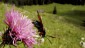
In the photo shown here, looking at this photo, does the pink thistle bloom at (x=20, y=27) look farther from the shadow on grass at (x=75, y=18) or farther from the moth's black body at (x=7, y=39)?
the shadow on grass at (x=75, y=18)

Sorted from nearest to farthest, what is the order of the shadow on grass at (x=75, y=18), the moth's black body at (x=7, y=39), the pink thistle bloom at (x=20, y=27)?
1. the pink thistle bloom at (x=20, y=27)
2. the moth's black body at (x=7, y=39)
3. the shadow on grass at (x=75, y=18)

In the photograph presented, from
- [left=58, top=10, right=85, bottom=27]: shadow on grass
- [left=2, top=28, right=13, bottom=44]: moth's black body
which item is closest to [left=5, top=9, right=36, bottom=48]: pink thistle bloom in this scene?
[left=2, top=28, right=13, bottom=44]: moth's black body

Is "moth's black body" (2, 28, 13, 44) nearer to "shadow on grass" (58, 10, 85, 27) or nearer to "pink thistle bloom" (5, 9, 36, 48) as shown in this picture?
"pink thistle bloom" (5, 9, 36, 48)

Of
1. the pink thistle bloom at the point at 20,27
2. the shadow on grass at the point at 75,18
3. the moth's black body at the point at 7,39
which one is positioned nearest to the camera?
the pink thistle bloom at the point at 20,27

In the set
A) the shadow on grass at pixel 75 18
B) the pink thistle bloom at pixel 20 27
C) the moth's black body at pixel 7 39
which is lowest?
the shadow on grass at pixel 75 18

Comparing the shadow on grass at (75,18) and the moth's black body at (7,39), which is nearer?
the moth's black body at (7,39)

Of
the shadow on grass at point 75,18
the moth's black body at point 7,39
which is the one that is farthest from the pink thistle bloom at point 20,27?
the shadow on grass at point 75,18

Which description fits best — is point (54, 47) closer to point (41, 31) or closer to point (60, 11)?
point (41, 31)

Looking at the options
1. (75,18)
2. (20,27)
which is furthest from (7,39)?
(75,18)

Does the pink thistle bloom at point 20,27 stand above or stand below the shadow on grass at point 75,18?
above
